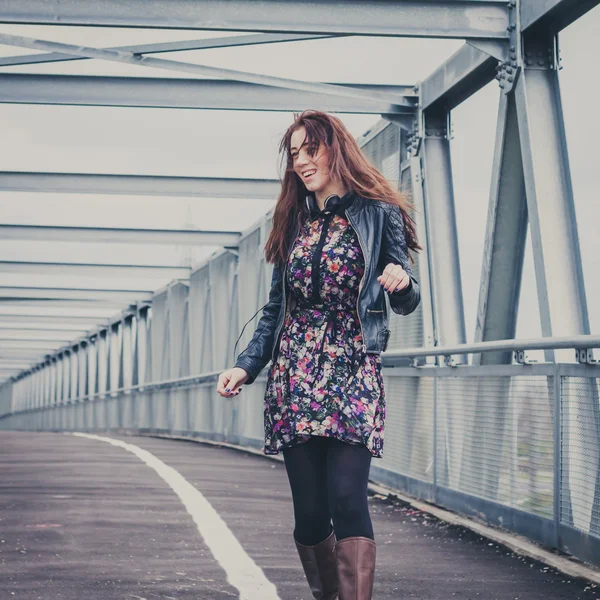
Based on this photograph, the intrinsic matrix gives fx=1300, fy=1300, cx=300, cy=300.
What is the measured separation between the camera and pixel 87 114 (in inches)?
600

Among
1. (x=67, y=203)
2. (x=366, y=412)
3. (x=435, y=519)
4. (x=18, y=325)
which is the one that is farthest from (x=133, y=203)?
(x=18, y=325)

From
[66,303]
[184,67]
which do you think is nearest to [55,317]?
[66,303]

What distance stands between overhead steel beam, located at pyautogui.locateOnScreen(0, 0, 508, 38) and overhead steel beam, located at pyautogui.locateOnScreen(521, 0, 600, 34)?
0.82 m

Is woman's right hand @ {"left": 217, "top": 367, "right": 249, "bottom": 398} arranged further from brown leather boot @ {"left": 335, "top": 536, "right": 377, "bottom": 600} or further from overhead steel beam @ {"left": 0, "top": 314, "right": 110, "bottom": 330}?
overhead steel beam @ {"left": 0, "top": 314, "right": 110, "bottom": 330}

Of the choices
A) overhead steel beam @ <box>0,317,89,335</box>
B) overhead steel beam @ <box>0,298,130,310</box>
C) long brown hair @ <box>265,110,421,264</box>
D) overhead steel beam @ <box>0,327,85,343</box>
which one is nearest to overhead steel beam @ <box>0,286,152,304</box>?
overhead steel beam @ <box>0,298,130,310</box>

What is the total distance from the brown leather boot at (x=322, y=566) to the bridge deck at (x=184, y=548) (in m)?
1.00

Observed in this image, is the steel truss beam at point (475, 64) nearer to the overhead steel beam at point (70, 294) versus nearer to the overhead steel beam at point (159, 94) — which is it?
the overhead steel beam at point (159, 94)

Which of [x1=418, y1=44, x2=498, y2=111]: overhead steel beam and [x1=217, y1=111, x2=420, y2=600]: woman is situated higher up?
[x1=418, y1=44, x2=498, y2=111]: overhead steel beam

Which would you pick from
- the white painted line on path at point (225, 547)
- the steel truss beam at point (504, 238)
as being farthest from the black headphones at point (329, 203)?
the steel truss beam at point (504, 238)

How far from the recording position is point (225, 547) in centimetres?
649

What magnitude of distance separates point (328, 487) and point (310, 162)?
997 mm

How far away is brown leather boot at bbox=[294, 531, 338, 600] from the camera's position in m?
4.05

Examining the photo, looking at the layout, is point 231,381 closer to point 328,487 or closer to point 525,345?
point 328,487

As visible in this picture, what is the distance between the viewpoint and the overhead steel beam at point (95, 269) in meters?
27.4
